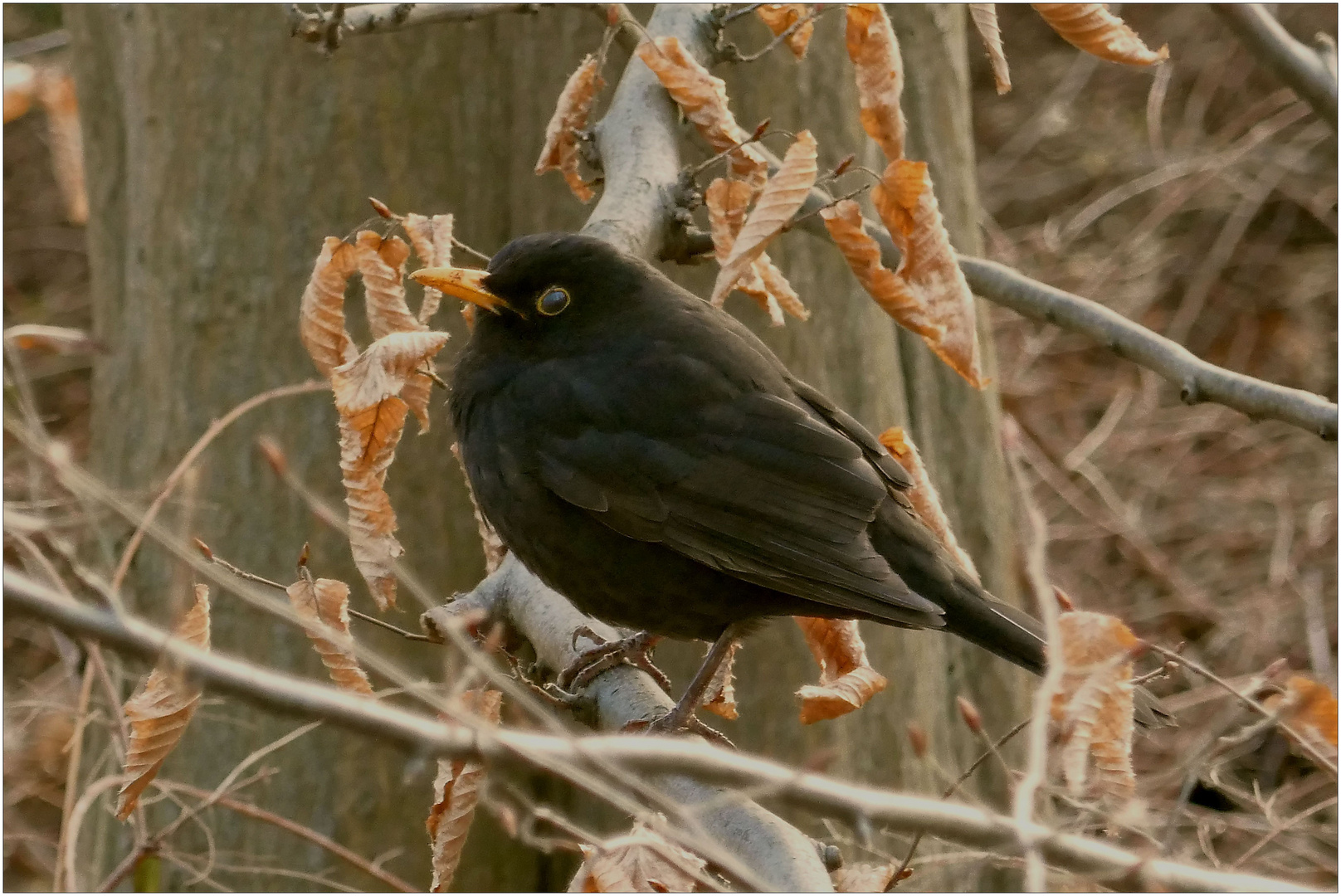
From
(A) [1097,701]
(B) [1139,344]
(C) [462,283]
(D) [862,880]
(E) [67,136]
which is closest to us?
(A) [1097,701]

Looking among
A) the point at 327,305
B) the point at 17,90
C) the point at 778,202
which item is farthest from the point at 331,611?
the point at 17,90

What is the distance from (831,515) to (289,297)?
2229 millimetres

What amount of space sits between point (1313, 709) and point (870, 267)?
51.5 inches

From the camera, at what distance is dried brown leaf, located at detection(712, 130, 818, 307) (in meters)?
2.94

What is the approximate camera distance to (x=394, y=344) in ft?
9.03

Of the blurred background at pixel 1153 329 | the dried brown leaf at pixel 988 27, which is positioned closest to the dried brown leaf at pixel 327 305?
the dried brown leaf at pixel 988 27

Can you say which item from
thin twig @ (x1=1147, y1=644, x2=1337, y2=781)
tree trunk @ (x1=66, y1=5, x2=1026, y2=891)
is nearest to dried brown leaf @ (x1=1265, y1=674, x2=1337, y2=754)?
thin twig @ (x1=1147, y1=644, x2=1337, y2=781)

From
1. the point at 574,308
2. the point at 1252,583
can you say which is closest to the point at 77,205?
the point at 574,308

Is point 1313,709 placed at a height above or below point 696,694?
above

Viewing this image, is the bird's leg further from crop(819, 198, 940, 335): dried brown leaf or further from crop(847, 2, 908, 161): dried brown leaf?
crop(847, 2, 908, 161): dried brown leaf

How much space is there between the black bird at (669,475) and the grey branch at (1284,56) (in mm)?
1217

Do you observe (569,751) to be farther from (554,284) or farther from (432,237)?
(554,284)

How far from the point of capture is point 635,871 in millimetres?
2146

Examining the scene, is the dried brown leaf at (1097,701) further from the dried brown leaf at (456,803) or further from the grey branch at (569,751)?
the dried brown leaf at (456,803)
